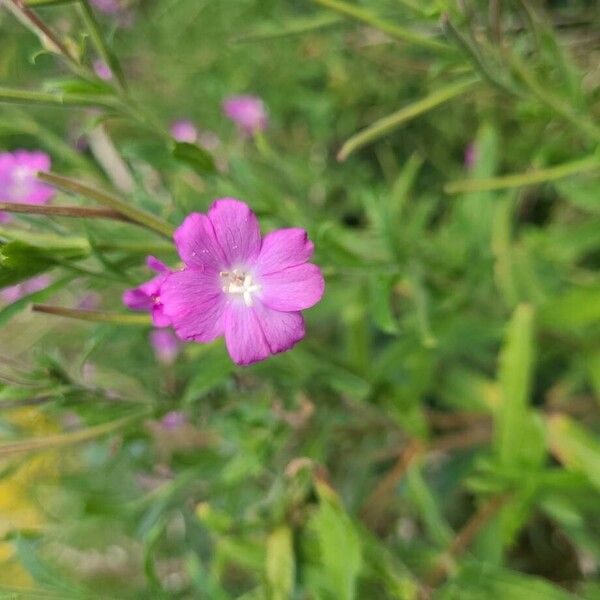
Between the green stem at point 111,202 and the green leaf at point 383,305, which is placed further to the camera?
the green leaf at point 383,305

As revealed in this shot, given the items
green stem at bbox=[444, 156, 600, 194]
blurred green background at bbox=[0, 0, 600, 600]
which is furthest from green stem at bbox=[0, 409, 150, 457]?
green stem at bbox=[444, 156, 600, 194]

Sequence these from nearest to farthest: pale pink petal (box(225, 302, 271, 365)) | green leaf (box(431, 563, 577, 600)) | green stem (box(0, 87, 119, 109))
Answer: pale pink petal (box(225, 302, 271, 365))
green stem (box(0, 87, 119, 109))
green leaf (box(431, 563, 577, 600))

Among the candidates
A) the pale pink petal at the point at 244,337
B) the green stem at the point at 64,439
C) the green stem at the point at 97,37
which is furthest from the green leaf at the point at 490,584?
the green stem at the point at 97,37

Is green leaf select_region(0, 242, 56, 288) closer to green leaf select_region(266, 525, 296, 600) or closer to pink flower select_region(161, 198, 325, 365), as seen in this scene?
pink flower select_region(161, 198, 325, 365)

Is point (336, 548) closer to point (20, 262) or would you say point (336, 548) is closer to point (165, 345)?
point (20, 262)

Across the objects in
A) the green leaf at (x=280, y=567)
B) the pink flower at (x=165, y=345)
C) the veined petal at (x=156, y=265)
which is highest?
the veined petal at (x=156, y=265)

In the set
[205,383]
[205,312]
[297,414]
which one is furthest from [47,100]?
[297,414]

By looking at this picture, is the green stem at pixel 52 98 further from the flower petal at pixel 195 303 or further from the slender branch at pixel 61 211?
the flower petal at pixel 195 303
